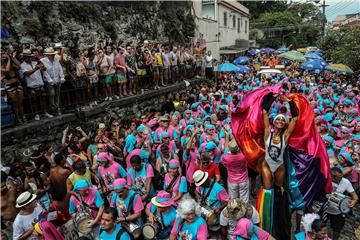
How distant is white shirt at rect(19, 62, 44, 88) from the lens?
23.6 feet

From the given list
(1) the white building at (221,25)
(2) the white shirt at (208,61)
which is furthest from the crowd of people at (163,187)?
(1) the white building at (221,25)

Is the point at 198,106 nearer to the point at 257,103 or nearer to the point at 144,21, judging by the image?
the point at 257,103

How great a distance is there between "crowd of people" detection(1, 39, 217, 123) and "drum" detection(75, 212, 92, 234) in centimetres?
413

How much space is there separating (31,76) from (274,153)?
18.3 feet

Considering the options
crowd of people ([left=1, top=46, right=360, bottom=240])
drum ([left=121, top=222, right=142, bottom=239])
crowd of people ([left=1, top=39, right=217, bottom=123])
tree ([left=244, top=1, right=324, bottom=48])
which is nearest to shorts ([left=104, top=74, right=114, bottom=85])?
crowd of people ([left=1, top=39, right=217, bottom=123])

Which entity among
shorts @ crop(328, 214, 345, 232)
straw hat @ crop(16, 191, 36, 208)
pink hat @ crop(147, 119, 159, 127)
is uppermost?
pink hat @ crop(147, 119, 159, 127)

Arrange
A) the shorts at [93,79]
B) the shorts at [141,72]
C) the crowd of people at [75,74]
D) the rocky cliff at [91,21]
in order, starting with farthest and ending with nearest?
the shorts at [141,72], the shorts at [93,79], the rocky cliff at [91,21], the crowd of people at [75,74]

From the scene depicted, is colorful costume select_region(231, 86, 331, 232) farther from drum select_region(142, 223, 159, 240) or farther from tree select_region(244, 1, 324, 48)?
tree select_region(244, 1, 324, 48)

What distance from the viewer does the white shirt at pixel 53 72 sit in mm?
7660

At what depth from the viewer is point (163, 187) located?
512cm

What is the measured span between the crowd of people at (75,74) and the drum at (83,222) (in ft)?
13.6

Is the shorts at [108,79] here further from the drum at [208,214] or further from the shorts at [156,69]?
the drum at [208,214]

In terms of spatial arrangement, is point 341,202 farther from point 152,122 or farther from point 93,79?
point 93,79

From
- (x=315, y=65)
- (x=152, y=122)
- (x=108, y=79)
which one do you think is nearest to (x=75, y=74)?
(x=108, y=79)
